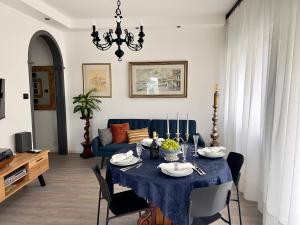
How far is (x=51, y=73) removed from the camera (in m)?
5.31

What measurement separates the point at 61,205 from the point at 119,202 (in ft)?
4.28

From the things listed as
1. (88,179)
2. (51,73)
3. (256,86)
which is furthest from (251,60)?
(51,73)

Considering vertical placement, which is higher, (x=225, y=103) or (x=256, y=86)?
(x=256, y=86)

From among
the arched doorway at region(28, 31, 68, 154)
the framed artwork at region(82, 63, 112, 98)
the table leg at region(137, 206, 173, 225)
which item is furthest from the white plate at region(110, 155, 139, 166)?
the arched doorway at region(28, 31, 68, 154)

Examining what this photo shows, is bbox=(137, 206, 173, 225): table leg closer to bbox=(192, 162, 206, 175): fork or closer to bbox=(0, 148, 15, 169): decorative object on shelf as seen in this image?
bbox=(192, 162, 206, 175): fork

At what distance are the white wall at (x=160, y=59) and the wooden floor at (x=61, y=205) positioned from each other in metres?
1.69

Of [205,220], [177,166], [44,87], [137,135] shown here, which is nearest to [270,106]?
[177,166]

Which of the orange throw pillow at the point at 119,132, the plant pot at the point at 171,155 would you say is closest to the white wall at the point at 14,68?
the orange throw pillow at the point at 119,132

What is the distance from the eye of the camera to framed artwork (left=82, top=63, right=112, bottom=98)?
17.3 ft

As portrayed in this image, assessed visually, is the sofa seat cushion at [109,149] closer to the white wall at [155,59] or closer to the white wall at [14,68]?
the white wall at [155,59]

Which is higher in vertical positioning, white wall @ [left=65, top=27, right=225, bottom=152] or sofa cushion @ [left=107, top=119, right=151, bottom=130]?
white wall @ [left=65, top=27, right=225, bottom=152]

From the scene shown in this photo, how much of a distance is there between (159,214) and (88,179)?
1943mm

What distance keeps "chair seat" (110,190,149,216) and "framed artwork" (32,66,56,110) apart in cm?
375

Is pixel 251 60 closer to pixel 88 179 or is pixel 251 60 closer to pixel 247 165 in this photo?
pixel 247 165
